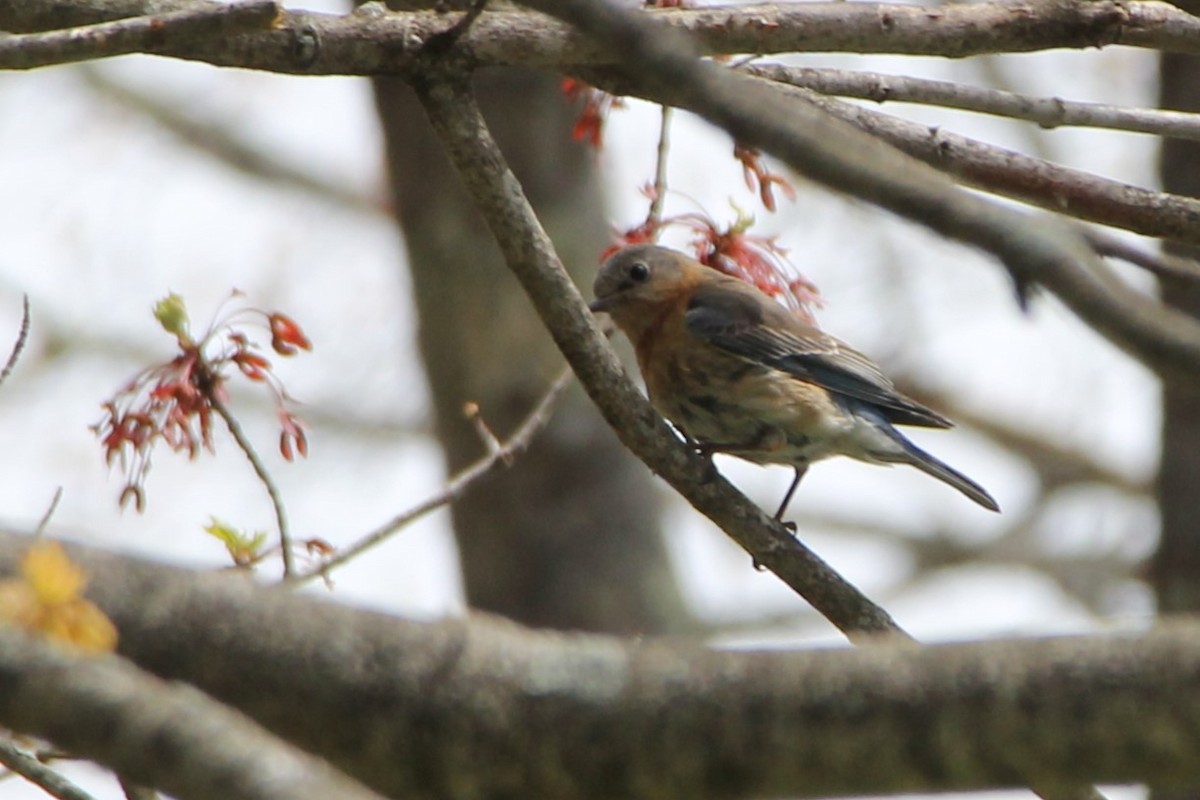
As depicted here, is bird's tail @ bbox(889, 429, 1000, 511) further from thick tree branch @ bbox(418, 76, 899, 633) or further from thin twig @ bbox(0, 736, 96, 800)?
thin twig @ bbox(0, 736, 96, 800)

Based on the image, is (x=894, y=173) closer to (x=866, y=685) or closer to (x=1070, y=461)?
(x=866, y=685)

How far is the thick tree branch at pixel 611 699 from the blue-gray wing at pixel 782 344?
4433 millimetres

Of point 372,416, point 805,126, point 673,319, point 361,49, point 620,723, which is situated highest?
point 805,126

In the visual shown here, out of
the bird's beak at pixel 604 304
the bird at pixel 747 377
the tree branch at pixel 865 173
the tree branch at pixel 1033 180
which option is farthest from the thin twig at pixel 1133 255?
the bird's beak at pixel 604 304

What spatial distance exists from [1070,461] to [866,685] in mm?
14585

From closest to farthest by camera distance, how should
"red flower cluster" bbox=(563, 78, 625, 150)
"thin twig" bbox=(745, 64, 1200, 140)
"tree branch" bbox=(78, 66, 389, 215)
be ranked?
1. "thin twig" bbox=(745, 64, 1200, 140)
2. "red flower cluster" bbox=(563, 78, 625, 150)
3. "tree branch" bbox=(78, 66, 389, 215)

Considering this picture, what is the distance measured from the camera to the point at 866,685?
1.83 meters

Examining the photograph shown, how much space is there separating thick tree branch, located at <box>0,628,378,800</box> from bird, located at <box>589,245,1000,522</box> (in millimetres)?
4409

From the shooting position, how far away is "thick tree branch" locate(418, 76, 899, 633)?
12.6 ft

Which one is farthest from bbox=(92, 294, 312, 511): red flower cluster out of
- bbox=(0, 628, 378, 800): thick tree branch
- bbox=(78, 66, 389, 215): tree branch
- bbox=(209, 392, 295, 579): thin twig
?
bbox=(78, 66, 389, 215): tree branch

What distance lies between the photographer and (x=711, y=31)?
13.4 ft

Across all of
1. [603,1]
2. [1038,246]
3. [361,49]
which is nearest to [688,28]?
[361,49]

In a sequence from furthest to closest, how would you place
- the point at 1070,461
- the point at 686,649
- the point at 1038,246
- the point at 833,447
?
the point at 1070,461, the point at 833,447, the point at 1038,246, the point at 686,649

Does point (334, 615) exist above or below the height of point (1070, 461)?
above
